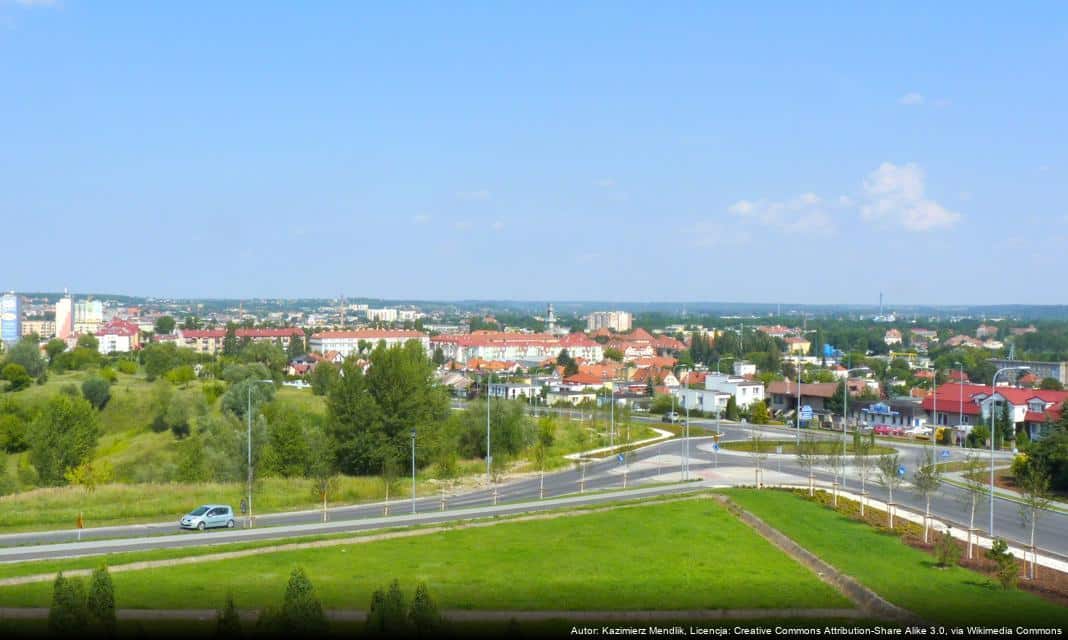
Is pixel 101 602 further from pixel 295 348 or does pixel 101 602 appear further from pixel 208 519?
pixel 295 348

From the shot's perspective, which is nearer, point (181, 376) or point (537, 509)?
point (537, 509)

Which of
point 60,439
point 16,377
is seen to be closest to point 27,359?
point 16,377

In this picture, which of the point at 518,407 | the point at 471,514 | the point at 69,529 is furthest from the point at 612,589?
the point at 518,407

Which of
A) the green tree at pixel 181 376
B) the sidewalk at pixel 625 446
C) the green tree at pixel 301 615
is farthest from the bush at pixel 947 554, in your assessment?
the green tree at pixel 181 376

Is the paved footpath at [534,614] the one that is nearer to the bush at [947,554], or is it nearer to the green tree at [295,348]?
the bush at [947,554]

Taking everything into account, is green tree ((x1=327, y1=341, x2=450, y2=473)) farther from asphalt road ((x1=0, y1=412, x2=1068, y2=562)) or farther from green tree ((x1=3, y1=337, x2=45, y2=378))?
green tree ((x1=3, y1=337, x2=45, y2=378))

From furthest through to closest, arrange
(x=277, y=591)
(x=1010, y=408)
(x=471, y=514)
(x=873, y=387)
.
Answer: (x=873, y=387) → (x=1010, y=408) → (x=471, y=514) → (x=277, y=591)

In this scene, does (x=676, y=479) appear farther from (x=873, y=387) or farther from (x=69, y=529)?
(x=873, y=387)

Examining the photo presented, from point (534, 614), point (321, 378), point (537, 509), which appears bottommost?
point (537, 509)
